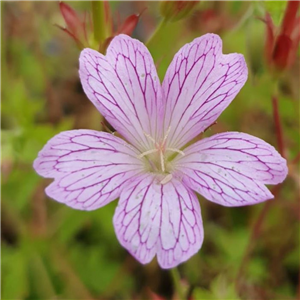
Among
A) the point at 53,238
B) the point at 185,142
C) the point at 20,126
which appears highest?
the point at 185,142

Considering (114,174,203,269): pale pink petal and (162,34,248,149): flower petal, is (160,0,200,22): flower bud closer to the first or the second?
(162,34,248,149): flower petal

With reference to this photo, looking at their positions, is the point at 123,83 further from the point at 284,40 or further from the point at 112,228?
the point at 112,228

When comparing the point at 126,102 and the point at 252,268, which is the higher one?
the point at 126,102

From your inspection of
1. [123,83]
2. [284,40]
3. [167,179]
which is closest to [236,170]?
[167,179]

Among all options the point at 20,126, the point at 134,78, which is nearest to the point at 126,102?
the point at 134,78

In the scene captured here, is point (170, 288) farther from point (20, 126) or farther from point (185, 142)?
point (185, 142)

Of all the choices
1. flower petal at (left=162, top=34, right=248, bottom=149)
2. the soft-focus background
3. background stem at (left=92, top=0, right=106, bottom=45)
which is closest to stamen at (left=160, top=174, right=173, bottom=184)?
flower petal at (left=162, top=34, right=248, bottom=149)

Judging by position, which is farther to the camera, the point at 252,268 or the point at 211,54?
the point at 252,268
